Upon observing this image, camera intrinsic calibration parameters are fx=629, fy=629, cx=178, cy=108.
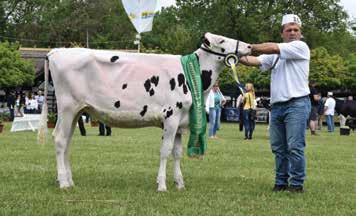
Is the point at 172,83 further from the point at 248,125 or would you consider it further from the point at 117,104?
the point at 248,125

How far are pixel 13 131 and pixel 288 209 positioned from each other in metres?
19.7

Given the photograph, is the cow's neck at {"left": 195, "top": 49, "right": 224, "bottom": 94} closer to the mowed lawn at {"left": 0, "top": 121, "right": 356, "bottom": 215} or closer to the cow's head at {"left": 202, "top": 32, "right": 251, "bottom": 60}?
the cow's head at {"left": 202, "top": 32, "right": 251, "bottom": 60}

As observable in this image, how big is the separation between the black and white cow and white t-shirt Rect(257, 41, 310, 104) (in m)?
1.32

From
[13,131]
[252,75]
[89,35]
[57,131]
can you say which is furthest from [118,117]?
[89,35]

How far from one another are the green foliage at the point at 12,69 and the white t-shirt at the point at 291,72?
40.1m

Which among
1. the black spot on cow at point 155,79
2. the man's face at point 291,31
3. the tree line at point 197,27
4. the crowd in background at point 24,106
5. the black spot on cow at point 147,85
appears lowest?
the crowd in background at point 24,106

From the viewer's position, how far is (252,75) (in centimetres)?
4853

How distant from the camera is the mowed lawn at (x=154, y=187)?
7469mm

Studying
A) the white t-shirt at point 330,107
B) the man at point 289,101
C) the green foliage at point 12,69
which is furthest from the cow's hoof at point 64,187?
the green foliage at point 12,69

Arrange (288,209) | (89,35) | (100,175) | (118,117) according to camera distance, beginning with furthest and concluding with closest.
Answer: (89,35) < (100,175) < (118,117) < (288,209)

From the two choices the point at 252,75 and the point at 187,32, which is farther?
the point at 187,32

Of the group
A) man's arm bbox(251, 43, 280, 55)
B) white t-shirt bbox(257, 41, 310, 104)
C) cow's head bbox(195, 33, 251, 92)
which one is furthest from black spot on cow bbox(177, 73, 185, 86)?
white t-shirt bbox(257, 41, 310, 104)

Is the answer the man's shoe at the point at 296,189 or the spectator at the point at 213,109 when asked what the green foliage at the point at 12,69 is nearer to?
the spectator at the point at 213,109

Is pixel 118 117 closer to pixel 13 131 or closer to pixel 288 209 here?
pixel 288 209
